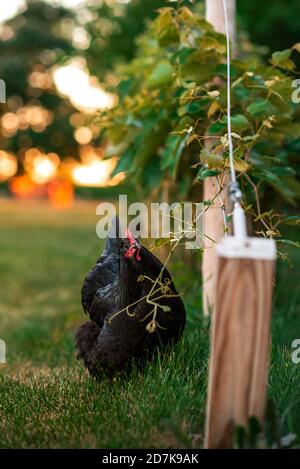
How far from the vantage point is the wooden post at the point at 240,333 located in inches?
59.1

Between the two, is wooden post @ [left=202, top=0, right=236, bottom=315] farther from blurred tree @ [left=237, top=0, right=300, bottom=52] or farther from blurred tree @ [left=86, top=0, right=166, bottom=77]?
blurred tree @ [left=86, top=0, right=166, bottom=77]

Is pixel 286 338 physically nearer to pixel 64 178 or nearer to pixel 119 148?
pixel 119 148

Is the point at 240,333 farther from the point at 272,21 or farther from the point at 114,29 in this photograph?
the point at 114,29

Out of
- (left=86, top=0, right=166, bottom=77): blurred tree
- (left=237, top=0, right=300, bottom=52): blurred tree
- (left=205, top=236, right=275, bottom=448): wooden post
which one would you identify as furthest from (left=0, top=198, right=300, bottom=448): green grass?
(left=86, top=0, right=166, bottom=77): blurred tree

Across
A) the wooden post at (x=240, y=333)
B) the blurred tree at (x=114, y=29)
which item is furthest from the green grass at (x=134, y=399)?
the blurred tree at (x=114, y=29)

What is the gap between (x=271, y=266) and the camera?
4.97 ft

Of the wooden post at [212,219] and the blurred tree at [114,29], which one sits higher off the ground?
the blurred tree at [114,29]

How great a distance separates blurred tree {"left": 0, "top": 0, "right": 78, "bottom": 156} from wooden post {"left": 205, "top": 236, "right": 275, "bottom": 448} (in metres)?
23.8

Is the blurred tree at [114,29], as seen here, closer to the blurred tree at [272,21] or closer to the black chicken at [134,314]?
the blurred tree at [272,21]

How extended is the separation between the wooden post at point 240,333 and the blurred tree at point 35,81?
78.2ft

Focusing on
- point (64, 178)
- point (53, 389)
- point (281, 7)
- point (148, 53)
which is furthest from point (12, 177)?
point (53, 389)

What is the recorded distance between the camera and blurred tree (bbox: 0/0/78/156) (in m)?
24.6

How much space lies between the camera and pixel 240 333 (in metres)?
1.52

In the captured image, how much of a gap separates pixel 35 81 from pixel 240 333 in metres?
25.9
